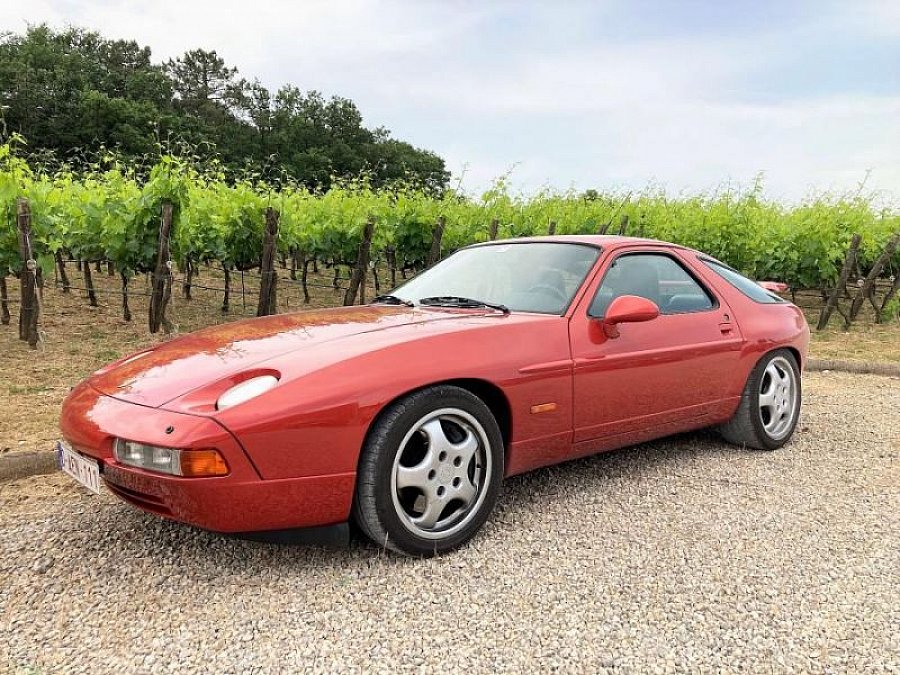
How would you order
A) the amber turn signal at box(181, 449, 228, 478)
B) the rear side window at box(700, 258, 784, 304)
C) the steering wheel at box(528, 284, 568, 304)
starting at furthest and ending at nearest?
the rear side window at box(700, 258, 784, 304)
the steering wheel at box(528, 284, 568, 304)
the amber turn signal at box(181, 449, 228, 478)

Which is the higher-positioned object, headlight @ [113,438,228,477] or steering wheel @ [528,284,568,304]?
steering wheel @ [528,284,568,304]

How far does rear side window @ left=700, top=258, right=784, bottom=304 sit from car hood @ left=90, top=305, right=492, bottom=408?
6.17 feet

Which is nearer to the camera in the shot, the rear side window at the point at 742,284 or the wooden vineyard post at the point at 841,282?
the rear side window at the point at 742,284

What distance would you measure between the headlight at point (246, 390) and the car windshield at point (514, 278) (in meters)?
1.30

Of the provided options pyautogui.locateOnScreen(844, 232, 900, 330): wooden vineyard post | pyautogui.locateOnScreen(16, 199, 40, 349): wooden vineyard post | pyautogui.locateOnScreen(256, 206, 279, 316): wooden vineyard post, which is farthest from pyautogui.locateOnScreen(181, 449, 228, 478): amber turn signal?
pyautogui.locateOnScreen(844, 232, 900, 330): wooden vineyard post

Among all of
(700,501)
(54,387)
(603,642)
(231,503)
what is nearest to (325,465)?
(231,503)

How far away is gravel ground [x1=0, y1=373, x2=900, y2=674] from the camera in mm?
2016

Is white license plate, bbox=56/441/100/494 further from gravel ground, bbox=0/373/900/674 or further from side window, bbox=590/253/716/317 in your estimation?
side window, bbox=590/253/716/317

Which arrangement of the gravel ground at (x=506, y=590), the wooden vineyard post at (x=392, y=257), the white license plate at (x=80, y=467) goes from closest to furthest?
the gravel ground at (x=506, y=590) < the white license plate at (x=80, y=467) < the wooden vineyard post at (x=392, y=257)

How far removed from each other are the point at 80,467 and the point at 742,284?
3795 mm

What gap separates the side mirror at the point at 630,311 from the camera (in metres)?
3.14

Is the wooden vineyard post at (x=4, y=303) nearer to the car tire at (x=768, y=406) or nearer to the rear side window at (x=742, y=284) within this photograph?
the rear side window at (x=742, y=284)

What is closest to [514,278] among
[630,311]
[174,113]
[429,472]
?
[630,311]

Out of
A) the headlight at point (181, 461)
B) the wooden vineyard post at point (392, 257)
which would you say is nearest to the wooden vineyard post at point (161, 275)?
the wooden vineyard post at point (392, 257)
